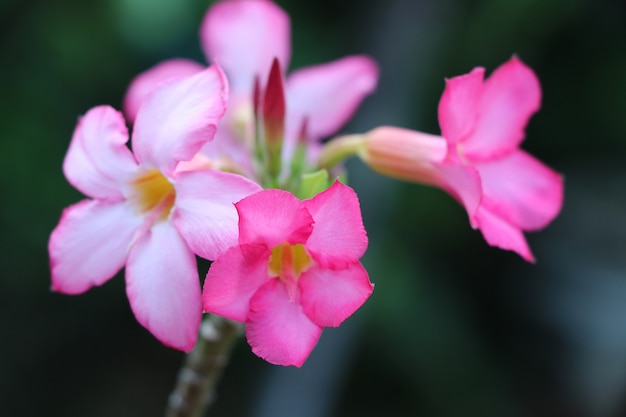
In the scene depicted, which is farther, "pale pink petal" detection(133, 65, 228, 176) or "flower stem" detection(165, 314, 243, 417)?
"flower stem" detection(165, 314, 243, 417)

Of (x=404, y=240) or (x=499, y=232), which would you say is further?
(x=404, y=240)

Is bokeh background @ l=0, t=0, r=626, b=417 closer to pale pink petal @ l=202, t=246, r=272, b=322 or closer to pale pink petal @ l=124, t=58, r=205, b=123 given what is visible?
pale pink petal @ l=124, t=58, r=205, b=123

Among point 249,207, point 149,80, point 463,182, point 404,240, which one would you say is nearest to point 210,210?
point 249,207

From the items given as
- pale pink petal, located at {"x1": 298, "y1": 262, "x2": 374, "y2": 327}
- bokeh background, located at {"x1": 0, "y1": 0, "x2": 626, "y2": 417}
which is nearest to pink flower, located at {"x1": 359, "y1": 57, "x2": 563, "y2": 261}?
pale pink petal, located at {"x1": 298, "y1": 262, "x2": 374, "y2": 327}

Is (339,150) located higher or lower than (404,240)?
higher

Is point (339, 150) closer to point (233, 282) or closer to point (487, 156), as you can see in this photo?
point (487, 156)

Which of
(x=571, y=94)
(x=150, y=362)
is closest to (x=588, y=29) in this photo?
(x=571, y=94)

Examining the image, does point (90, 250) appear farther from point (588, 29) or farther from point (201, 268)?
point (588, 29)
